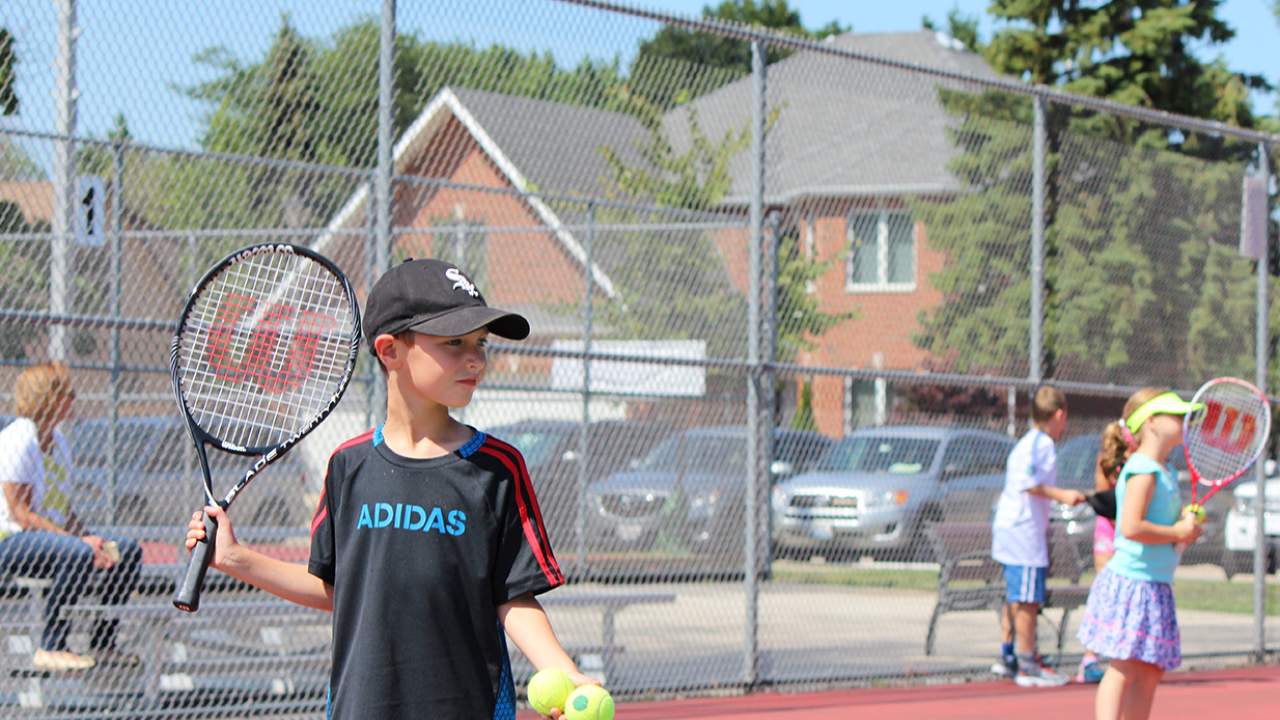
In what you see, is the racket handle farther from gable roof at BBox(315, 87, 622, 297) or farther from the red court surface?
the red court surface

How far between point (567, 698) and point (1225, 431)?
6613mm

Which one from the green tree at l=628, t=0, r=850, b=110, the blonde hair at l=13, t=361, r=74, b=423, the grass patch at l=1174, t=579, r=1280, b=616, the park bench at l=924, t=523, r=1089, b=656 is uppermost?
the green tree at l=628, t=0, r=850, b=110

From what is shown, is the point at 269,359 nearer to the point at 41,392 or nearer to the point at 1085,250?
the point at 41,392

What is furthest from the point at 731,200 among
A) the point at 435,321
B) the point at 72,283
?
the point at 435,321

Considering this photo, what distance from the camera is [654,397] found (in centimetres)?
1156

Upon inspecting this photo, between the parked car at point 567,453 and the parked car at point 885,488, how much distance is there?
38.9 inches

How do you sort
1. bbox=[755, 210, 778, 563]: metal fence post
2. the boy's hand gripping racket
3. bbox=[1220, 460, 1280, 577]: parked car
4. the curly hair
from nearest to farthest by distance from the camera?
the boy's hand gripping racket → the curly hair → bbox=[755, 210, 778, 563]: metal fence post → bbox=[1220, 460, 1280, 577]: parked car

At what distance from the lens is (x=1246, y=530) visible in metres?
16.3

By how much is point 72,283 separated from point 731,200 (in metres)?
3.87

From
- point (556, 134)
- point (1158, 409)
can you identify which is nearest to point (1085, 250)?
point (556, 134)

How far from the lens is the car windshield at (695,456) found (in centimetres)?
1092

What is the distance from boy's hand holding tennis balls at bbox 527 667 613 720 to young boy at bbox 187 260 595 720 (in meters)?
0.19

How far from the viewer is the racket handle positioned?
3.31 m

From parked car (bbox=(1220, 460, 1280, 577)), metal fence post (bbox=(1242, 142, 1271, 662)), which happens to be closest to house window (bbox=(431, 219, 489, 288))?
metal fence post (bbox=(1242, 142, 1271, 662))
